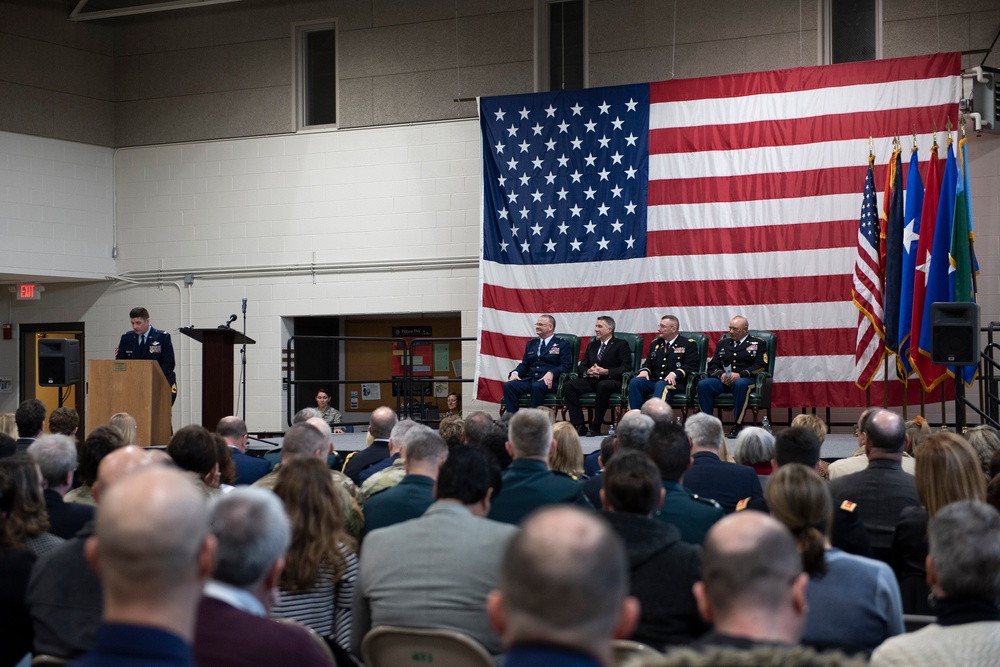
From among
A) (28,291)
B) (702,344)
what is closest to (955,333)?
(702,344)

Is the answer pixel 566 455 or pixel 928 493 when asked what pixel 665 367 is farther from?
pixel 928 493

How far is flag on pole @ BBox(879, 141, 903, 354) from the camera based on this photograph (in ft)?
27.2

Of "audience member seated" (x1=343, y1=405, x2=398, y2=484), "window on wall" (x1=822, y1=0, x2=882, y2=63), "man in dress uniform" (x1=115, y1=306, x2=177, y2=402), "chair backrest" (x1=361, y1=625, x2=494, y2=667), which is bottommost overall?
"chair backrest" (x1=361, y1=625, x2=494, y2=667)

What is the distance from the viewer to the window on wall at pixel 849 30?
9594 millimetres

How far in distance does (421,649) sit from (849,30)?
345 inches

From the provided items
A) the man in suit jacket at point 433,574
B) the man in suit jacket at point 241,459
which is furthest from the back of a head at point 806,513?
the man in suit jacket at point 241,459

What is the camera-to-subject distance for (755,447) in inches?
173

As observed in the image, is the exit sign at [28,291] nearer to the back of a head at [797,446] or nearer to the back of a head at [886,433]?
the back of a head at [797,446]

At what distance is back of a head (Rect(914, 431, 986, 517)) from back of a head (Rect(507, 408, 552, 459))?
3.99 ft

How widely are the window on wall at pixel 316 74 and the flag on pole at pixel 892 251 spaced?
19.2 ft

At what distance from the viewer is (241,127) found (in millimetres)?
11625

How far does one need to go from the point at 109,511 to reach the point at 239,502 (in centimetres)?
54

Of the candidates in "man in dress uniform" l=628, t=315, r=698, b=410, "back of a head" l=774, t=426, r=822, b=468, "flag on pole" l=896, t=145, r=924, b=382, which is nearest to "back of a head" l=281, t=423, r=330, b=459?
"back of a head" l=774, t=426, r=822, b=468

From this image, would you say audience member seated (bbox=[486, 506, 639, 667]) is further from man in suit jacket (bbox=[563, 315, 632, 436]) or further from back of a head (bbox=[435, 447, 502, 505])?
man in suit jacket (bbox=[563, 315, 632, 436])
